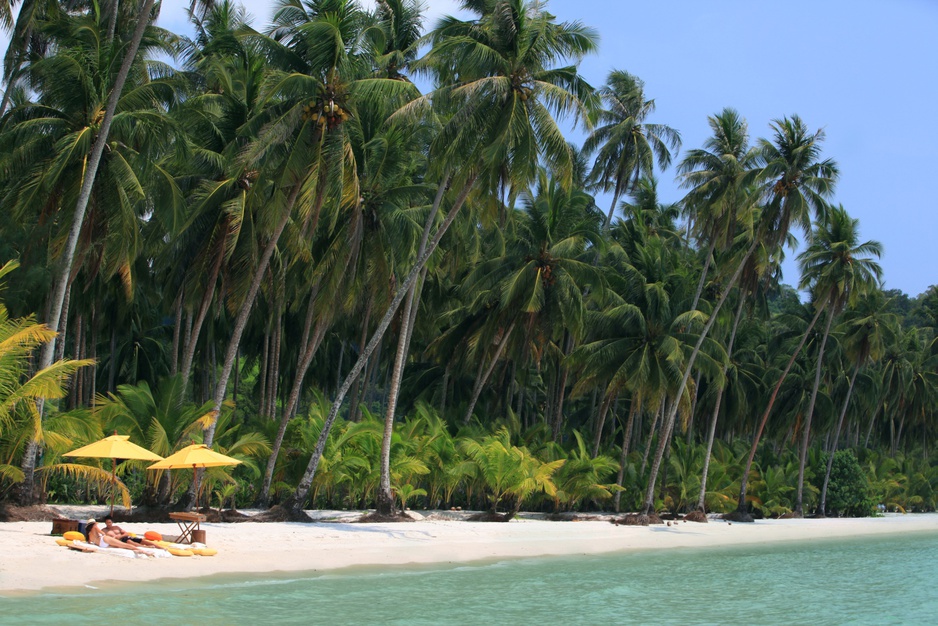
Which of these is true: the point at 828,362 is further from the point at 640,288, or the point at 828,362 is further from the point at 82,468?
the point at 82,468

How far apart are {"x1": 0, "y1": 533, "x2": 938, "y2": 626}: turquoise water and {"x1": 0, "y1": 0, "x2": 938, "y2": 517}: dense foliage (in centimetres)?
464

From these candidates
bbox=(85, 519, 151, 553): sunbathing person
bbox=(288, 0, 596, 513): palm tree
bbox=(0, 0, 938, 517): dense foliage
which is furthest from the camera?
bbox=(288, 0, 596, 513): palm tree

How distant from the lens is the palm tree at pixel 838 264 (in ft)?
109

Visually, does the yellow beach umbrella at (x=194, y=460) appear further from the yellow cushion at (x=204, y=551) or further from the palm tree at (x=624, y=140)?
the palm tree at (x=624, y=140)

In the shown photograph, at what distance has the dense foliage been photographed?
17.2 m

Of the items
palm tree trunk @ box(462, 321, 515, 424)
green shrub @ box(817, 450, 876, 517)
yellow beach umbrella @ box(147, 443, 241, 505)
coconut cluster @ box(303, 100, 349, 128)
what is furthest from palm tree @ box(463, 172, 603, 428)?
green shrub @ box(817, 450, 876, 517)

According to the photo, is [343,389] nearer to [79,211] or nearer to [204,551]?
[204,551]

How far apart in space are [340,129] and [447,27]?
13.8ft

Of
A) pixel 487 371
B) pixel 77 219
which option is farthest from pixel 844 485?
pixel 77 219

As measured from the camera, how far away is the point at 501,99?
63.2ft

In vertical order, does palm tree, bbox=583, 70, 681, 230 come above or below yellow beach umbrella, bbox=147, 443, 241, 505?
above

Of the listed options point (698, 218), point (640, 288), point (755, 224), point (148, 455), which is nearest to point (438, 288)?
point (640, 288)

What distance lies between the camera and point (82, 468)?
50.4 feet

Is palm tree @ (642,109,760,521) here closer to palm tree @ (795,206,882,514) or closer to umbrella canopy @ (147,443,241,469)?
palm tree @ (795,206,882,514)
